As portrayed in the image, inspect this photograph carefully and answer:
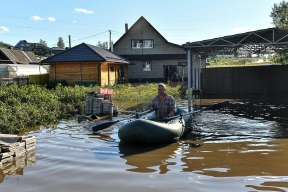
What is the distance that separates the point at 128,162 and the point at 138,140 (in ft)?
4.72

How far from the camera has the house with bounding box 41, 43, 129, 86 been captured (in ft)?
90.3

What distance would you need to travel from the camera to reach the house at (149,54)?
37.4 metres

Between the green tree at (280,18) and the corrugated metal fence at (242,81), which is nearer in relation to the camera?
the corrugated metal fence at (242,81)

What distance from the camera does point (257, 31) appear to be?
15.7m

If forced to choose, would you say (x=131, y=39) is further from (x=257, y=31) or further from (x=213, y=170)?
(x=213, y=170)

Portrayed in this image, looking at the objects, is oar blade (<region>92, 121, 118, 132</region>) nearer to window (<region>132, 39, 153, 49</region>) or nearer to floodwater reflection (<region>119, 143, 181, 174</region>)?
floodwater reflection (<region>119, 143, 181, 174</region>)

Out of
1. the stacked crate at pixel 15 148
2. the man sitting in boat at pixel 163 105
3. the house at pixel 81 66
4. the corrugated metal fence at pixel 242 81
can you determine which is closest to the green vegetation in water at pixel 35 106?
the stacked crate at pixel 15 148

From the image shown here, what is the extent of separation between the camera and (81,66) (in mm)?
28359

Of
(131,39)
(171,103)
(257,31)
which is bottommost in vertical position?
(171,103)

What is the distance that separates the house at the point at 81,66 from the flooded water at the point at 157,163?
16276mm

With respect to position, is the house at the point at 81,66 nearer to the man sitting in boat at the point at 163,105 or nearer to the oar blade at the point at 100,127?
the oar blade at the point at 100,127

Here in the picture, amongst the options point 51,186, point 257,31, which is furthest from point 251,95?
point 51,186

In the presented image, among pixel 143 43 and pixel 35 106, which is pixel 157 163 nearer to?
pixel 35 106

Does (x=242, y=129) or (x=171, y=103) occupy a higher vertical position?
(x=171, y=103)
